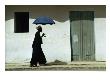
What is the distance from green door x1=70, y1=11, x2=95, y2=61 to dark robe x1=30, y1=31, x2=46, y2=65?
203 centimetres

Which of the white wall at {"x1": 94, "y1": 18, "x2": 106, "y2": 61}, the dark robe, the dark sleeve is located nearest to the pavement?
the dark robe

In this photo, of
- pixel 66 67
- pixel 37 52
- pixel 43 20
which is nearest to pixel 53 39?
pixel 43 20

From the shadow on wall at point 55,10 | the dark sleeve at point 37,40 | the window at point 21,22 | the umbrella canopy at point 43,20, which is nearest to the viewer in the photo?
the dark sleeve at point 37,40

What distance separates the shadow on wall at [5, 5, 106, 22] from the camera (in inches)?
768

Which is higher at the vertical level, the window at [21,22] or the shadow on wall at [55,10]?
the shadow on wall at [55,10]

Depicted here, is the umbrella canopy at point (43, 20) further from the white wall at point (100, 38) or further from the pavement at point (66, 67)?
the white wall at point (100, 38)

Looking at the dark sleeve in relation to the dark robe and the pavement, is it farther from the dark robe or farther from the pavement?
the pavement

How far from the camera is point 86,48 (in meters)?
20.1

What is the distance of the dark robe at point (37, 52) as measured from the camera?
18031 mm

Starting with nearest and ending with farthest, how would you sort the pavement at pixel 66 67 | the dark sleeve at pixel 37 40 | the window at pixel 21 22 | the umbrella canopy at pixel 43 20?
the pavement at pixel 66 67, the dark sleeve at pixel 37 40, the umbrella canopy at pixel 43 20, the window at pixel 21 22

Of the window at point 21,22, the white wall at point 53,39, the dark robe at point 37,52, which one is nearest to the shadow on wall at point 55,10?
the white wall at point 53,39

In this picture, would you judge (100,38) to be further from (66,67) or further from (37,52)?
(37,52)
